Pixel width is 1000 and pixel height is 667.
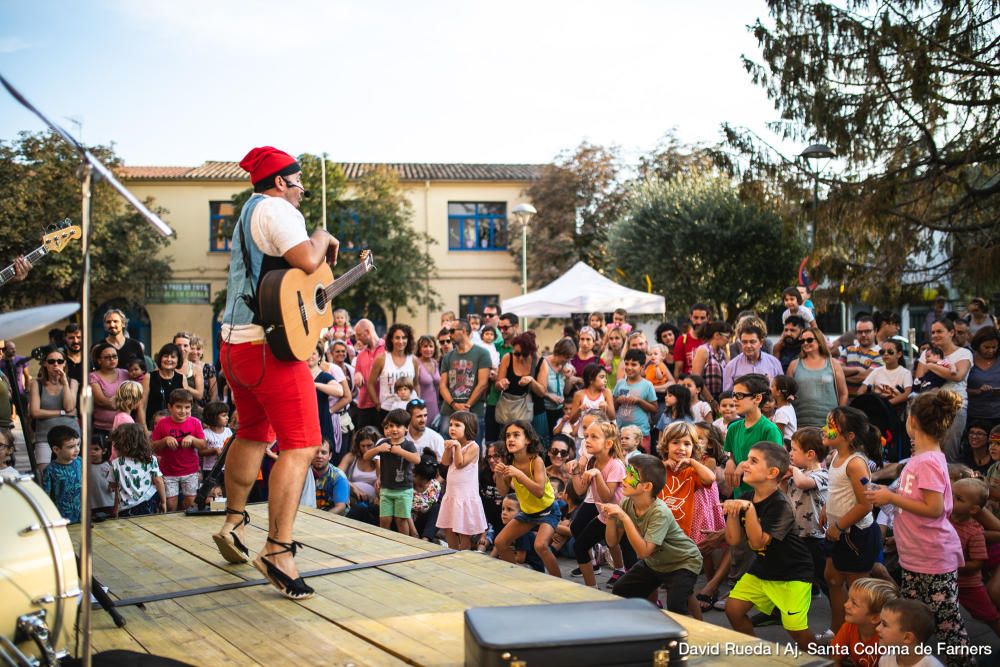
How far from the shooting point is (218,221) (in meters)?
31.7

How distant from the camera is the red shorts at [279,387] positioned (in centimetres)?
346

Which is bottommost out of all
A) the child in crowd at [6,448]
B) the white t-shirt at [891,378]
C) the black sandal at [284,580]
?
the black sandal at [284,580]

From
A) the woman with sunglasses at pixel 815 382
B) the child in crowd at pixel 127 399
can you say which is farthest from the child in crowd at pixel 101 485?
the woman with sunglasses at pixel 815 382

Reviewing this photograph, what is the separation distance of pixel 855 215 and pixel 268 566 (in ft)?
22.2

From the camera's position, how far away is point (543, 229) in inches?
1233

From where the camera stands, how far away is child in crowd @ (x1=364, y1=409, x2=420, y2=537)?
23.2 ft

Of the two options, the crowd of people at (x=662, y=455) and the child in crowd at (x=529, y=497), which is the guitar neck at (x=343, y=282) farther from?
the child in crowd at (x=529, y=497)

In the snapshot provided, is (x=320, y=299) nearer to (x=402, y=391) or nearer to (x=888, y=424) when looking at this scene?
(x=402, y=391)

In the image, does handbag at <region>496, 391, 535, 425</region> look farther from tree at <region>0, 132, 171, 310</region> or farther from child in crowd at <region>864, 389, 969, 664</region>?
tree at <region>0, 132, 171, 310</region>

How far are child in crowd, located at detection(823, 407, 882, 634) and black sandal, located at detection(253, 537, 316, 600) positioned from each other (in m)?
2.88

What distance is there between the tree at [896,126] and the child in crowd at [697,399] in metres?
1.86

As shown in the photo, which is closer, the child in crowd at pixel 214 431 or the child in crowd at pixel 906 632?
the child in crowd at pixel 906 632

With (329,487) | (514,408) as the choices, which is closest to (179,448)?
(329,487)

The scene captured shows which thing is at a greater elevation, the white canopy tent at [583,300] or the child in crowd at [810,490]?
the white canopy tent at [583,300]
